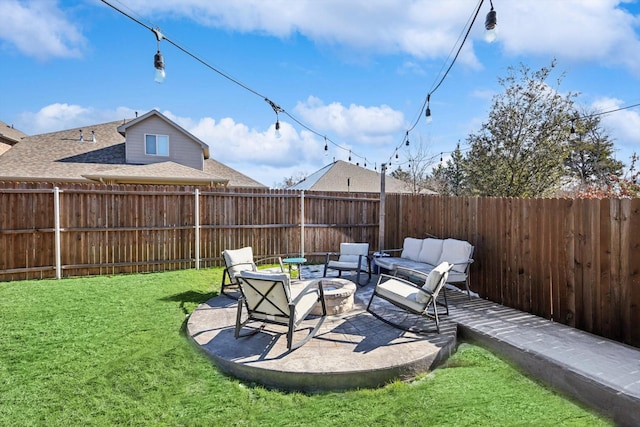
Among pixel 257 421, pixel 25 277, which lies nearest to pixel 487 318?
pixel 257 421

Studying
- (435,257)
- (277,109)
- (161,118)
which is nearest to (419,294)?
(435,257)

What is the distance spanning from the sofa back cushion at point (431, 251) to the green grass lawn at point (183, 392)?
9.55 ft

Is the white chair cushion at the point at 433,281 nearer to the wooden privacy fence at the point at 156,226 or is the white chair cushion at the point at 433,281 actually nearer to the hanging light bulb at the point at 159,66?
the hanging light bulb at the point at 159,66

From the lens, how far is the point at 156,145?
14508 millimetres

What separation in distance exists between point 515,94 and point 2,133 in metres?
22.8

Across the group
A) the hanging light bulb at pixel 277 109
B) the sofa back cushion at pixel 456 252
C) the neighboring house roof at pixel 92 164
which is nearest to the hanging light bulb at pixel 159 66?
the hanging light bulb at pixel 277 109

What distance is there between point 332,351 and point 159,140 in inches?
540

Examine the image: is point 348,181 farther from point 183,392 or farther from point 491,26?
point 183,392

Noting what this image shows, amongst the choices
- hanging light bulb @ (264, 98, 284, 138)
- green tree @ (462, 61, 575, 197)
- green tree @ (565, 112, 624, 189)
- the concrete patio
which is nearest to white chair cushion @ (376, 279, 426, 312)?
the concrete patio

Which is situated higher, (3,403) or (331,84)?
(331,84)

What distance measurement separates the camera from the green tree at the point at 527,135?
39.8 ft

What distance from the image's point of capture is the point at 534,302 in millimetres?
5062

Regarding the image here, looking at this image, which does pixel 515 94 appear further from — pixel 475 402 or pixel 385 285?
pixel 475 402

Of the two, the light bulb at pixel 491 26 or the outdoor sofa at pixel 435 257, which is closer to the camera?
the light bulb at pixel 491 26
